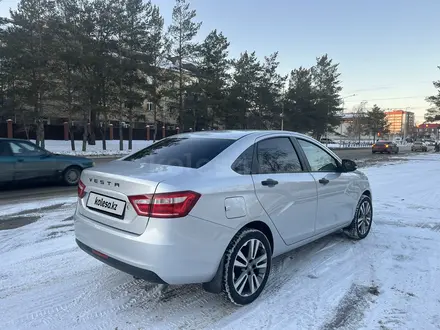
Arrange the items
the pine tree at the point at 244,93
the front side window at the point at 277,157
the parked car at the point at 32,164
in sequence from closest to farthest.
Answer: the front side window at the point at 277,157 → the parked car at the point at 32,164 → the pine tree at the point at 244,93

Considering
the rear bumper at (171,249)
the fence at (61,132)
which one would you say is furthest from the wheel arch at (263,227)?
the fence at (61,132)

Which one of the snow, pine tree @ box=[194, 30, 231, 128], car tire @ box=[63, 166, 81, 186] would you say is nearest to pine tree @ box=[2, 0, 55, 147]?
the snow

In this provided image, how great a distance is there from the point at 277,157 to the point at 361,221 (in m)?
2.24

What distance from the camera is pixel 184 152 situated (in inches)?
142

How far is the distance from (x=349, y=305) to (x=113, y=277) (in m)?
2.47

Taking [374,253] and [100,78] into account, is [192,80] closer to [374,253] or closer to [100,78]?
[100,78]

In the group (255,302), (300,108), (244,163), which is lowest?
(255,302)

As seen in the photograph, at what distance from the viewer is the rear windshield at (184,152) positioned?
10.9 feet

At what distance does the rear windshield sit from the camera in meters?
3.33

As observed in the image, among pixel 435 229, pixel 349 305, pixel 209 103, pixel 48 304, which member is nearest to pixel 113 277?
pixel 48 304

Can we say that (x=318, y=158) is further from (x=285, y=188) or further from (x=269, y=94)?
(x=269, y=94)

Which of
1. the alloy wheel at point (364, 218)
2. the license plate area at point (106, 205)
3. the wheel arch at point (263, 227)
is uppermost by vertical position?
the license plate area at point (106, 205)

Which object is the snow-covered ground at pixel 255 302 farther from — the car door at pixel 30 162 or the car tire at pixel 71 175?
the car tire at pixel 71 175

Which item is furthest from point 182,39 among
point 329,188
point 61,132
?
point 329,188
